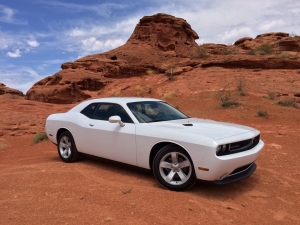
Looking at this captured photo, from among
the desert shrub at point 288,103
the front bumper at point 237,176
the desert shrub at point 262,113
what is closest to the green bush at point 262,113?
the desert shrub at point 262,113

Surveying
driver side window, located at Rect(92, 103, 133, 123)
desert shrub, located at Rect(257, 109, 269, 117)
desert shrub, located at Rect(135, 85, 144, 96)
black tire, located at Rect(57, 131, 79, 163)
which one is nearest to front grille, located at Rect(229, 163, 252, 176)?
driver side window, located at Rect(92, 103, 133, 123)

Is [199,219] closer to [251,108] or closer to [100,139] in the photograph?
[100,139]

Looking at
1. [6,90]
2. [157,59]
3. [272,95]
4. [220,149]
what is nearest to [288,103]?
[272,95]

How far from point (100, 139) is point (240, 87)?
41.8ft

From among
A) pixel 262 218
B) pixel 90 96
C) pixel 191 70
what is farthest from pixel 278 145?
pixel 90 96

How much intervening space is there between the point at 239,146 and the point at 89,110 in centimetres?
316

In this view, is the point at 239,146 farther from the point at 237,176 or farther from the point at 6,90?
the point at 6,90

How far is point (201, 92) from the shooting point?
57.9 ft

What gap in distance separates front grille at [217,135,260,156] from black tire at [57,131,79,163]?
331 centimetres

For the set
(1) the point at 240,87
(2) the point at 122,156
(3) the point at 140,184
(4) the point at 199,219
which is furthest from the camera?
(1) the point at 240,87

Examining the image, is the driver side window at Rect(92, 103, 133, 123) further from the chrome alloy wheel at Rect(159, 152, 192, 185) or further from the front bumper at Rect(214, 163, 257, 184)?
the front bumper at Rect(214, 163, 257, 184)

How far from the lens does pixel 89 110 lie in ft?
20.1

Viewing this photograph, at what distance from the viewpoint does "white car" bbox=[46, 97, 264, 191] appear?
4.07 metres

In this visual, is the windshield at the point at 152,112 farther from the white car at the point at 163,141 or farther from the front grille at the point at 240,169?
the front grille at the point at 240,169
